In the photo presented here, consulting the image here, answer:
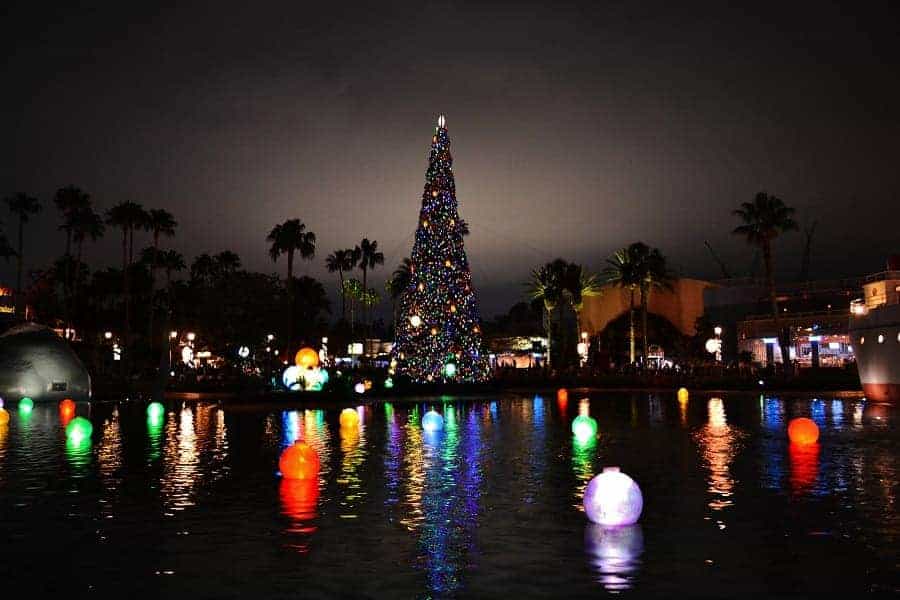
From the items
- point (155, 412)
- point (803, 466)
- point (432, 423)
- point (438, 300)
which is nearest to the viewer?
point (803, 466)

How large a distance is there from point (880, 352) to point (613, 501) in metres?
31.6

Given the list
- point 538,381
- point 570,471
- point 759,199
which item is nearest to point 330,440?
point 570,471

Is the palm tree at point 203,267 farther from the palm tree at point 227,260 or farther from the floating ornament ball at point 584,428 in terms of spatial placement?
the floating ornament ball at point 584,428

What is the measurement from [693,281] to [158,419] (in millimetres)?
70714

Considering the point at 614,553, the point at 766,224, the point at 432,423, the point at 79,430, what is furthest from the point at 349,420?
the point at 766,224

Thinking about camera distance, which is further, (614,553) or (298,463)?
(298,463)

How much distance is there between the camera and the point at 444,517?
1165cm

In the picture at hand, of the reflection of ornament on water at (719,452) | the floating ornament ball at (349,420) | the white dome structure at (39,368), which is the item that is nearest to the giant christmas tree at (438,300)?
the white dome structure at (39,368)

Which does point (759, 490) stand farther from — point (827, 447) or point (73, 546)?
point (73, 546)

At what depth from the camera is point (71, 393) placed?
4194cm

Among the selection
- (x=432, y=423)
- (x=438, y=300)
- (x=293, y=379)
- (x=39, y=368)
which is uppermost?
(x=438, y=300)

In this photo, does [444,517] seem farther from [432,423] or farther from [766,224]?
[766,224]

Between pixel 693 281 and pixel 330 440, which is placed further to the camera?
pixel 693 281

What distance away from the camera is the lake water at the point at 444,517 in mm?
8508
